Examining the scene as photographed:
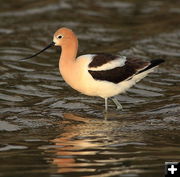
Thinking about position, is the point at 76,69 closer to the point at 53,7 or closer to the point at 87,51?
the point at 87,51

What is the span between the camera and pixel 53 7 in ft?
64.1

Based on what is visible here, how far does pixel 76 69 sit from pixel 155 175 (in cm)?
373

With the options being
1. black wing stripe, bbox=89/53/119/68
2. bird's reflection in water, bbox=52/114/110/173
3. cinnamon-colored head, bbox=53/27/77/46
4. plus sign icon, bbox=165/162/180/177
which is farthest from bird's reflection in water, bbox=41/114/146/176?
cinnamon-colored head, bbox=53/27/77/46

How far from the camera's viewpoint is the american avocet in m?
11.1

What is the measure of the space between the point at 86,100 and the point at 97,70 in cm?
141

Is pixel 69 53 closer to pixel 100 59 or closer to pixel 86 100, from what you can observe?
pixel 100 59

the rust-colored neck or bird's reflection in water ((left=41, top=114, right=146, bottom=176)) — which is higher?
the rust-colored neck

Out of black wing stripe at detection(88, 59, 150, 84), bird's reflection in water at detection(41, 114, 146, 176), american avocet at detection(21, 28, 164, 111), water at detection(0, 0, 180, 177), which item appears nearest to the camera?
bird's reflection in water at detection(41, 114, 146, 176)

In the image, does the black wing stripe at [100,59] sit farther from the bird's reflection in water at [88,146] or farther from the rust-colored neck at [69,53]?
the bird's reflection in water at [88,146]

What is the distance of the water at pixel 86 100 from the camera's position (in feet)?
27.4

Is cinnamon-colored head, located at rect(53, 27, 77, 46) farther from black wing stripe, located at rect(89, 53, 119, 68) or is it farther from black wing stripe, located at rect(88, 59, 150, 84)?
black wing stripe, located at rect(88, 59, 150, 84)

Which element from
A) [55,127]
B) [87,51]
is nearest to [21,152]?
[55,127]

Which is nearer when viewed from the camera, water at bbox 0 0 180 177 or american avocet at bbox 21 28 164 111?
water at bbox 0 0 180 177

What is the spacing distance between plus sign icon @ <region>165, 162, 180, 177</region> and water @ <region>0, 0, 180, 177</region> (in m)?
0.10
